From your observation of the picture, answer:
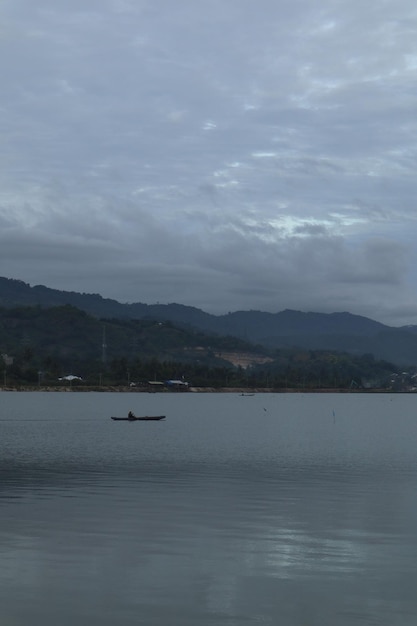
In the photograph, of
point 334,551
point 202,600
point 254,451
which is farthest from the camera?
point 254,451

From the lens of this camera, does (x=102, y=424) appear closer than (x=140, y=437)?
No

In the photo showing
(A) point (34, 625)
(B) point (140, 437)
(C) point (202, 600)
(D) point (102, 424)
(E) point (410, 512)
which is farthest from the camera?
(D) point (102, 424)

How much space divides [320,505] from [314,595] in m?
21.4

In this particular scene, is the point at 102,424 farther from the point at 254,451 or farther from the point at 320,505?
the point at 320,505

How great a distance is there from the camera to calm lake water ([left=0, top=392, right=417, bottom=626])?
28000 mm

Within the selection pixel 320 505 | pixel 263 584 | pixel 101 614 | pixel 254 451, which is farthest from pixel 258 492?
pixel 254 451

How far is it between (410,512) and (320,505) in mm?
5137

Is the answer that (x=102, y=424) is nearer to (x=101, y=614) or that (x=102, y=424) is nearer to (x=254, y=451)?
(x=254, y=451)

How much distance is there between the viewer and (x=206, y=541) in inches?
1531

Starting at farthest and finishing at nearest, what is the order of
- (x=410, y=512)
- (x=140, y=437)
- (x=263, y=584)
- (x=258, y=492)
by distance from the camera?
1. (x=140, y=437)
2. (x=258, y=492)
3. (x=410, y=512)
4. (x=263, y=584)

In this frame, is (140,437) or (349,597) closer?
(349,597)

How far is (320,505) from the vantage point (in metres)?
50.9

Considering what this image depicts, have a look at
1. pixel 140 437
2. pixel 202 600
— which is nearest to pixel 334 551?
pixel 202 600

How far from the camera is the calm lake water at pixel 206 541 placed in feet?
91.9
